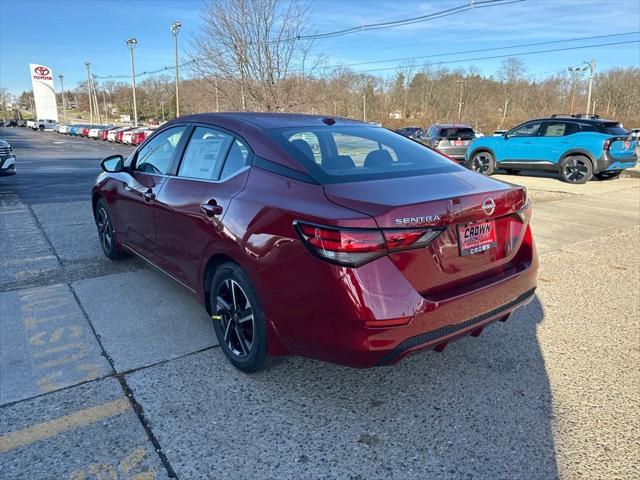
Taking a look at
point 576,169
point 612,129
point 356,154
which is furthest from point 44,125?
point 356,154

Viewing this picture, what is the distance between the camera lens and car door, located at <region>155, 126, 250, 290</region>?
2.94 metres

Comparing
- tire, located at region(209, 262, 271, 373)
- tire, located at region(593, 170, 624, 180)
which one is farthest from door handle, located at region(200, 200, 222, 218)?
tire, located at region(593, 170, 624, 180)

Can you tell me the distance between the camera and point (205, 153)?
3.36 metres

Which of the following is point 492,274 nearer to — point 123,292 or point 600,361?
point 600,361

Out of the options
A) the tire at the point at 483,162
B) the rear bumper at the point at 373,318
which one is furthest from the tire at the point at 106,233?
the tire at the point at 483,162

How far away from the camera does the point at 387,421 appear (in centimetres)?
255

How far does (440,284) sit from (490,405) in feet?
2.77

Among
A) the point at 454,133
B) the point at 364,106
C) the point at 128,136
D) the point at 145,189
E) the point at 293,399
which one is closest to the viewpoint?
the point at 293,399

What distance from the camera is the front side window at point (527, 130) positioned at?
13453 millimetres

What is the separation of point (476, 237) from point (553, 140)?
1208 centimetres

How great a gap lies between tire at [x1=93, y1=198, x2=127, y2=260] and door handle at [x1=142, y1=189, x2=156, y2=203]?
3.84 feet

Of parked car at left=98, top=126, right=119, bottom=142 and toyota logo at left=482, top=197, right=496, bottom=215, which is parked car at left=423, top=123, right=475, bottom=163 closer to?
toyota logo at left=482, top=197, right=496, bottom=215

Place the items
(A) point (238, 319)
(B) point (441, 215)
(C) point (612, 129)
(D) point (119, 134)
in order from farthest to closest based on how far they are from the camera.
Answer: (D) point (119, 134) → (C) point (612, 129) → (A) point (238, 319) → (B) point (441, 215)

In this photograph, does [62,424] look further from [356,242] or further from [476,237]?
[476,237]
